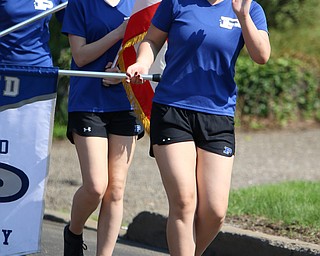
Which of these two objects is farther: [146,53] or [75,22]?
[75,22]

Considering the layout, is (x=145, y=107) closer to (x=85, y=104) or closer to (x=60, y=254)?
(x=85, y=104)

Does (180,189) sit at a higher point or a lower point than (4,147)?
lower

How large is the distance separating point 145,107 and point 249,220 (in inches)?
83.9

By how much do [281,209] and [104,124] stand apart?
7.43 feet

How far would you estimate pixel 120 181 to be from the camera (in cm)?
602

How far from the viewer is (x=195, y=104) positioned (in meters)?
→ 5.26

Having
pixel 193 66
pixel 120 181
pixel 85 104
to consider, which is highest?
pixel 193 66

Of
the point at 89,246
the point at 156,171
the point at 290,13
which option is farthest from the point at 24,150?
the point at 290,13

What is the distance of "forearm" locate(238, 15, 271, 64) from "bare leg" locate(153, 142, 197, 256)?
1.96ft

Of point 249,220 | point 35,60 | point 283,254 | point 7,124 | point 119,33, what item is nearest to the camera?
point 7,124

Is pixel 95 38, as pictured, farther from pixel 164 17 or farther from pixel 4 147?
pixel 4 147

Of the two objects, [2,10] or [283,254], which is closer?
[2,10]

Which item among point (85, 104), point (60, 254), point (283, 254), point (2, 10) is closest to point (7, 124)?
point (85, 104)

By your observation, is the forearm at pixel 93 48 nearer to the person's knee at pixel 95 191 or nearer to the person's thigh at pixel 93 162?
the person's thigh at pixel 93 162
